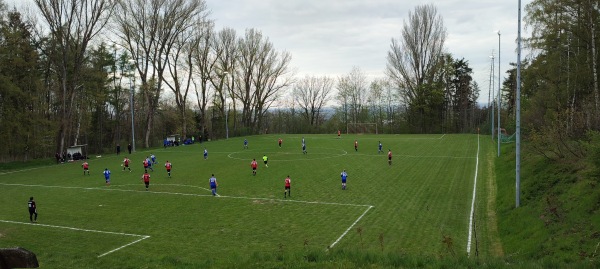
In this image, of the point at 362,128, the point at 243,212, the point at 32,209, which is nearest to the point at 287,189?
the point at 243,212

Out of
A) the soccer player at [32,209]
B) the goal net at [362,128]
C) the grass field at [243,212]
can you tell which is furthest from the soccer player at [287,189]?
the goal net at [362,128]

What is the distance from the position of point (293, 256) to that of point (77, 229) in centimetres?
1312

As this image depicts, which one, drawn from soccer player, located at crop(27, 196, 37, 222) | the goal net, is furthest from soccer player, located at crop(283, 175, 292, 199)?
the goal net

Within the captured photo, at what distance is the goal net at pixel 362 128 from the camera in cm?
8212

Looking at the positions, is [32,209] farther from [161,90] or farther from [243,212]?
[161,90]

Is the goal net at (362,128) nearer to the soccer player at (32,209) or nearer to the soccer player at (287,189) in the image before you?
the soccer player at (287,189)

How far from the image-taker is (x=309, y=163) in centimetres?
4003

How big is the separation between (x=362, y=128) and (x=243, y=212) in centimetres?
6288

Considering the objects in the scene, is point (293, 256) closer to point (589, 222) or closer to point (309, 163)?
point (589, 222)

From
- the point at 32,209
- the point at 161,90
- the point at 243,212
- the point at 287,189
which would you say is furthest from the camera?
the point at 161,90

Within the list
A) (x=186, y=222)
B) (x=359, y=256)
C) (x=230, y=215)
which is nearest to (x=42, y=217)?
(x=186, y=222)

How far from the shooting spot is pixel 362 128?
274 feet

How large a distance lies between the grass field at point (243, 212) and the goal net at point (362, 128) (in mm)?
40384

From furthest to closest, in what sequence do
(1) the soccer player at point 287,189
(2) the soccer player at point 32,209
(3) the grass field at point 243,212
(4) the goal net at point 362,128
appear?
(4) the goal net at point 362,128 < (1) the soccer player at point 287,189 < (2) the soccer player at point 32,209 < (3) the grass field at point 243,212
